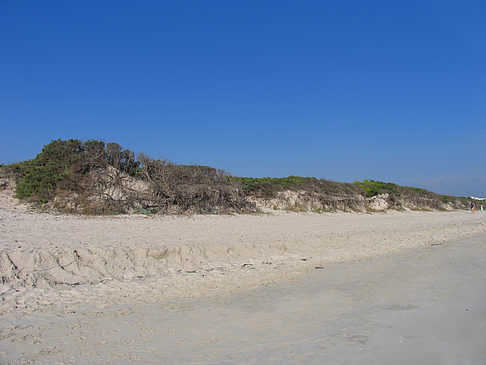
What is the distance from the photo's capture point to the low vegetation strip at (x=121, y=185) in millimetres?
11555

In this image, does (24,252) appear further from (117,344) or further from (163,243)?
(117,344)

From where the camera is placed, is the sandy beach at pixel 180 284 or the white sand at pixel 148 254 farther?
the white sand at pixel 148 254

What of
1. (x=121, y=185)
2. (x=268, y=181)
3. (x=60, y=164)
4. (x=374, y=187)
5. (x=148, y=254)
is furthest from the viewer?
(x=374, y=187)

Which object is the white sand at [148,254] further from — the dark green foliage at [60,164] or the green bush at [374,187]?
the green bush at [374,187]

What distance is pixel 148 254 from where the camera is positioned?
7.18 m

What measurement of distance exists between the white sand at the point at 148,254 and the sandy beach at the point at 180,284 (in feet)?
0.09

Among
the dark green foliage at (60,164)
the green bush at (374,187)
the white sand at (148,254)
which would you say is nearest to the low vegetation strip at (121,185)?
the dark green foliage at (60,164)

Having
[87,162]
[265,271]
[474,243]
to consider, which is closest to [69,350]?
[265,271]

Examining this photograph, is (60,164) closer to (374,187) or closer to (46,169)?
(46,169)

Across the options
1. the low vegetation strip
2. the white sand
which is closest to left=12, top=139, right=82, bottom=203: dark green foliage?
the low vegetation strip

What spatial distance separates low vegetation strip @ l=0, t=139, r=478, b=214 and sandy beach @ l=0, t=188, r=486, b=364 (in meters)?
A: 1.08

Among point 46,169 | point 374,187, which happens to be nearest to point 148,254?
point 46,169

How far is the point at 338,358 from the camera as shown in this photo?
3180 mm

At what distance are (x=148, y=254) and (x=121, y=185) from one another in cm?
628
